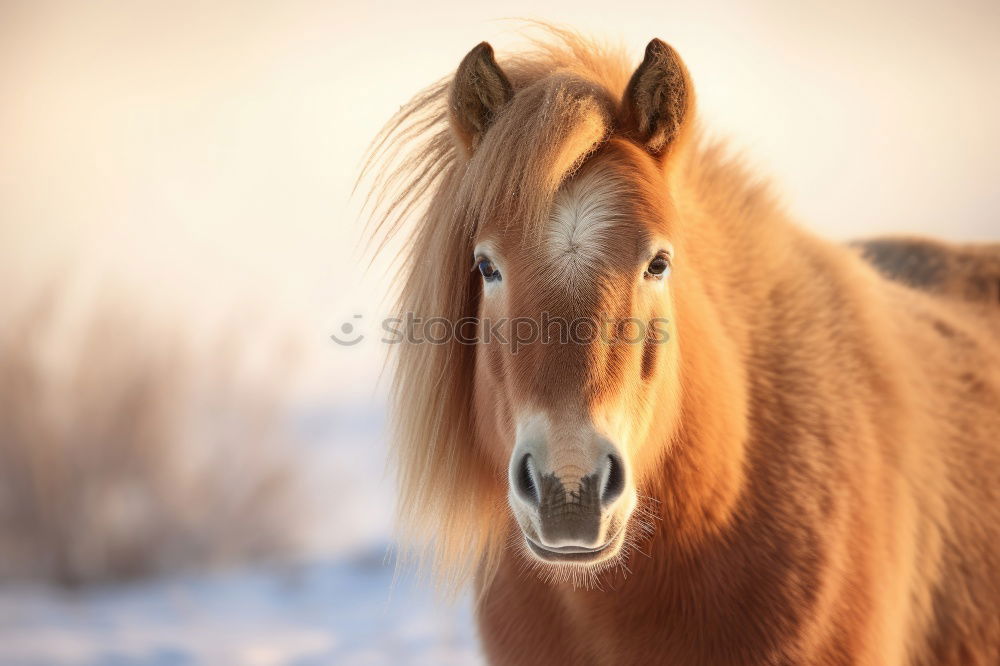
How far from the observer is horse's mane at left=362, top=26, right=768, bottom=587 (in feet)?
5.01

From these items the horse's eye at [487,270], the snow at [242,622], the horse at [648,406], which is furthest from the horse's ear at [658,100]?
the snow at [242,622]

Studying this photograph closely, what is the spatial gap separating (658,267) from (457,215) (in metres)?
0.43

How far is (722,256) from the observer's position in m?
1.93

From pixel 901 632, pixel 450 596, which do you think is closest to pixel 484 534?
pixel 450 596

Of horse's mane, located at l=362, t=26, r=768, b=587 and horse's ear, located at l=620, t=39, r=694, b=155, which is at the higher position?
horse's ear, located at l=620, t=39, r=694, b=155

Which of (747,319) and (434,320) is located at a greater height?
(747,319)

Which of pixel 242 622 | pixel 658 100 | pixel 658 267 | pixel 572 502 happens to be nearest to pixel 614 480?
pixel 572 502

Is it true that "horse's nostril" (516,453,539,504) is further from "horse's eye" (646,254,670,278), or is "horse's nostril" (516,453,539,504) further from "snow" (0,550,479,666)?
"snow" (0,550,479,666)

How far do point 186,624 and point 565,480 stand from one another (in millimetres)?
3034

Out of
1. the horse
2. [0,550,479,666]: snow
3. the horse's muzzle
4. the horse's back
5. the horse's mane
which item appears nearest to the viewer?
the horse's muzzle

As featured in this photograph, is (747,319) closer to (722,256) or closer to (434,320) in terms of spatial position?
(722,256)

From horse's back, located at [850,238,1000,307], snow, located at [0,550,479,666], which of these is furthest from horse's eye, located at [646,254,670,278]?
snow, located at [0,550,479,666]

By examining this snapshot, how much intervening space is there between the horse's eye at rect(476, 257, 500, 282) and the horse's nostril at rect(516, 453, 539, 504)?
0.39m

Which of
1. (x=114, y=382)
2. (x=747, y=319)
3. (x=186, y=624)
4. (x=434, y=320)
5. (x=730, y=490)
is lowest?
(x=186, y=624)
